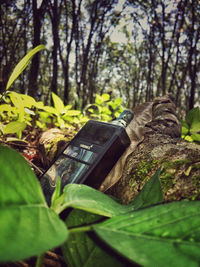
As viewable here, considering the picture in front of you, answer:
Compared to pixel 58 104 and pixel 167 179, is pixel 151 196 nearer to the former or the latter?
pixel 167 179

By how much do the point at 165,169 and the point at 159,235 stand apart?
1.31 feet

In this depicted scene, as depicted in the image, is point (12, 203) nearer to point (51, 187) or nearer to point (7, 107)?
point (51, 187)

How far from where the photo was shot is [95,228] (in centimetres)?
28

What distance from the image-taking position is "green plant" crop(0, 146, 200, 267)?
9.0 inches

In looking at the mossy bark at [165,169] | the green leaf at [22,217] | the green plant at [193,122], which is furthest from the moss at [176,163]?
the green plant at [193,122]

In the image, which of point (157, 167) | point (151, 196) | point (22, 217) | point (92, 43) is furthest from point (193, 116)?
point (92, 43)

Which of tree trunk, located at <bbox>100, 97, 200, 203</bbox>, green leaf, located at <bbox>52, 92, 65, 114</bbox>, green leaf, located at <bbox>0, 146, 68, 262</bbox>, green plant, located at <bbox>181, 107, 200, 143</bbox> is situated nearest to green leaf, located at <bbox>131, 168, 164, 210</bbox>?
tree trunk, located at <bbox>100, 97, 200, 203</bbox>

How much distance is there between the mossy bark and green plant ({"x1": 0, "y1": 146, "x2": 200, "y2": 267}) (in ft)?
0.77

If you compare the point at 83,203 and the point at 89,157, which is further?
the point at 89,157

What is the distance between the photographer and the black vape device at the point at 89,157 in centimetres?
73

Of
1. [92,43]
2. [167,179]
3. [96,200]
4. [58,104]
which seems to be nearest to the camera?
[96,200]

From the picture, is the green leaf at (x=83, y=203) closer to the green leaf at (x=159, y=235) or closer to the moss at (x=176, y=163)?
the green leaf at (x=159, y=235)

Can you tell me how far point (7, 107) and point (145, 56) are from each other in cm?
1738

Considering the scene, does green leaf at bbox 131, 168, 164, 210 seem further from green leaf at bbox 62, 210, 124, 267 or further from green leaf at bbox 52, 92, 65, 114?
green leaf at bbox 52, 92, 65, 114
